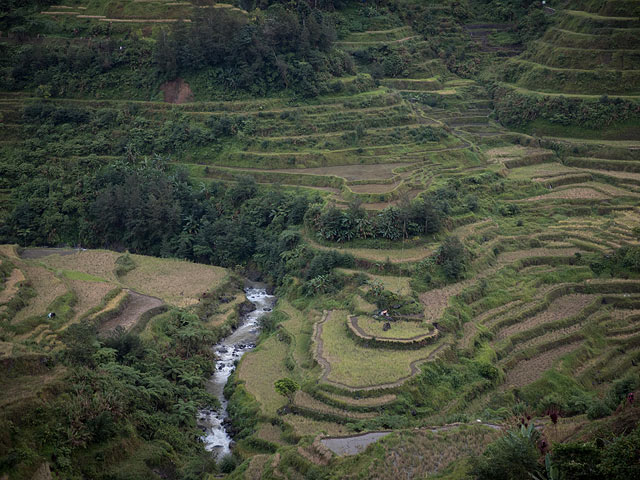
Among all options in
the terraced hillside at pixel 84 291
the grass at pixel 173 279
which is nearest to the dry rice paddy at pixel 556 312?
the terraced hillside at pixel 84 291

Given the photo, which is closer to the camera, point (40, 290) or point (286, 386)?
point (286, 386)

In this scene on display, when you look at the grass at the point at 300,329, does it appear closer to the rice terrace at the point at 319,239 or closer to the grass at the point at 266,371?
the rice terrace at the point at 319,239

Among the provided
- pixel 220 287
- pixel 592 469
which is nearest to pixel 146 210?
pixel 220 287

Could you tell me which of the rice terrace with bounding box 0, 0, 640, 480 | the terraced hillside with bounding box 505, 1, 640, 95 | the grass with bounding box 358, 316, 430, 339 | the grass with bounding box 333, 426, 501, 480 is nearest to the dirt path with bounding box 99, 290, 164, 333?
the rice terrace with bounding box 0, 0, 640, 480

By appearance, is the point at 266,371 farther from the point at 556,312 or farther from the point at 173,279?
the point at 556,312

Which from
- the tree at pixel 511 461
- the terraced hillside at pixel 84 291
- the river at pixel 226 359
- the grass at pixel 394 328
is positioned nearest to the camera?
the tree at pixel 511 461

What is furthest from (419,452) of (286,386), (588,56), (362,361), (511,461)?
(588,56)

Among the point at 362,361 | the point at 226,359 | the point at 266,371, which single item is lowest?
the point at 226,359
